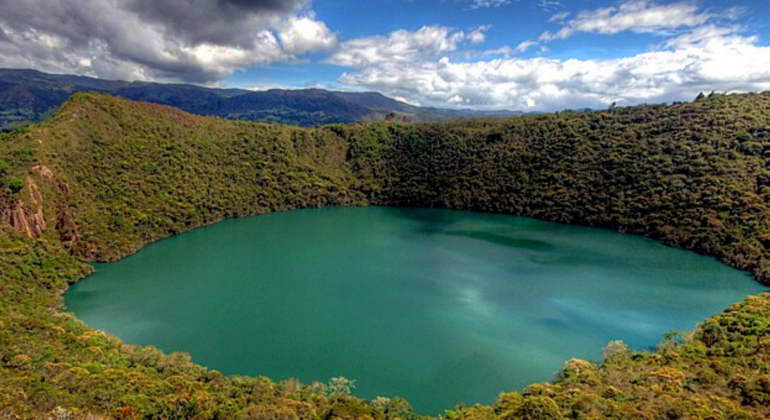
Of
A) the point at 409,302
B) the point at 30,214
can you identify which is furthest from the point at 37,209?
the point at 409,302

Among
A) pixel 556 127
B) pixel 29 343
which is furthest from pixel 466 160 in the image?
pixel 29 343

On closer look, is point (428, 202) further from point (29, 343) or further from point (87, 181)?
point (29, 343)

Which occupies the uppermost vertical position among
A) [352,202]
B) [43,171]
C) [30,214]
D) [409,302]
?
[43,171]

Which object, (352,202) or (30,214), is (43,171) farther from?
(352,202)

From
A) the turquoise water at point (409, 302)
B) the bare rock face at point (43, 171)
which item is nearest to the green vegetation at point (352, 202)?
the bare rock face at point (43, 171)

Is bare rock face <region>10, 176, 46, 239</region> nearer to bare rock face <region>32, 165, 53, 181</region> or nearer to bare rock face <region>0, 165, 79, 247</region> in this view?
bare rock face <region>0, 165, 79, 247</region>
